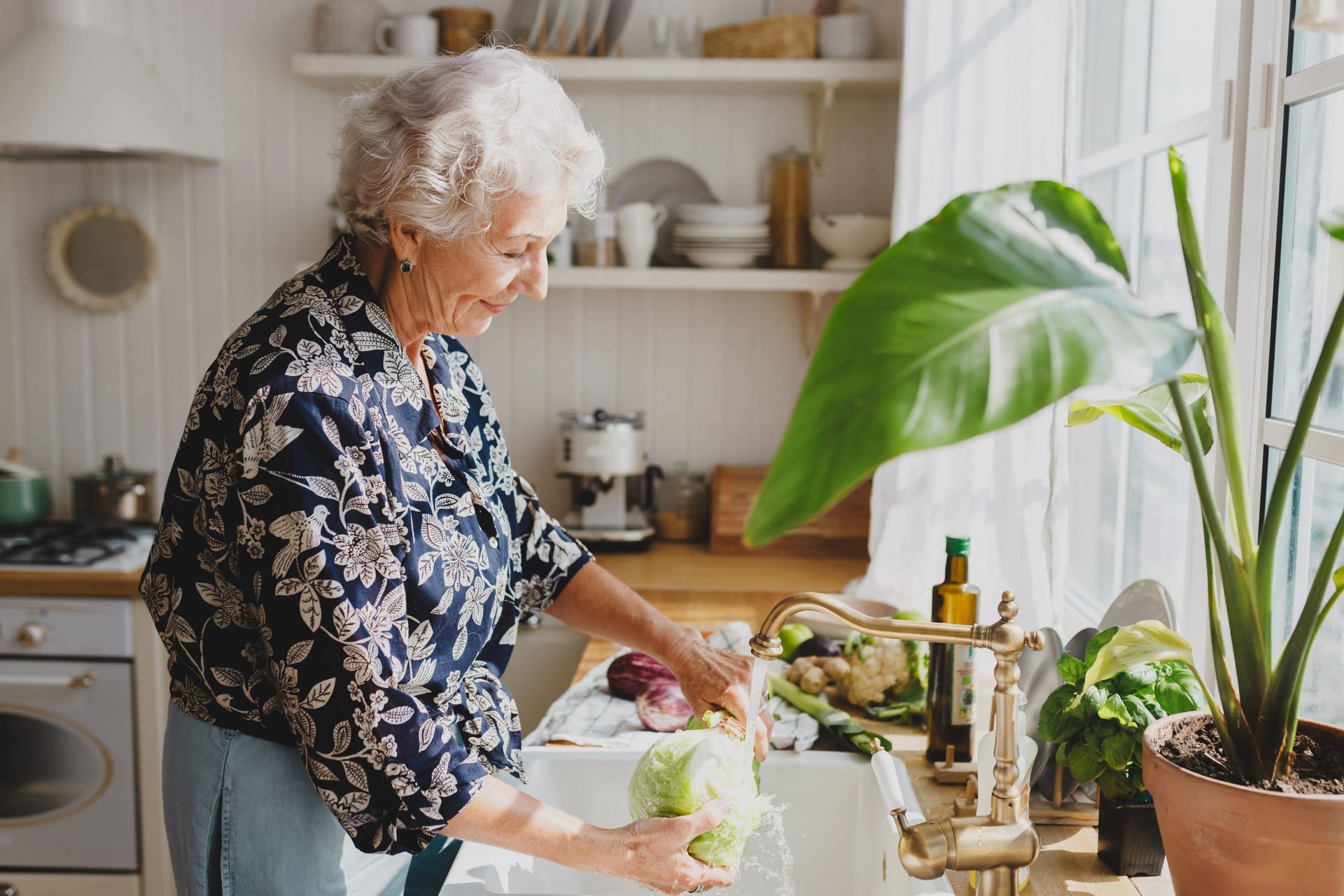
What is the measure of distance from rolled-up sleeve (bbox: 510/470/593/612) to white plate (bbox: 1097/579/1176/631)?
0.71 metres

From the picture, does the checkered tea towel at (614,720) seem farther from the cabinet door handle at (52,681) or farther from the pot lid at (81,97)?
the pot lid at (81,97)

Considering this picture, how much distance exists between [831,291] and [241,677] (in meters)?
1.91

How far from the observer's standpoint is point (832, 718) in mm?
1541

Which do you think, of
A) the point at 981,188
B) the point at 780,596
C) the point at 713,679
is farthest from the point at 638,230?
the point at 713,679

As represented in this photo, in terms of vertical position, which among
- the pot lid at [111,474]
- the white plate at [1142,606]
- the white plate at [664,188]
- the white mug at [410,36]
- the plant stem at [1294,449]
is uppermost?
the white mug at [410,36]

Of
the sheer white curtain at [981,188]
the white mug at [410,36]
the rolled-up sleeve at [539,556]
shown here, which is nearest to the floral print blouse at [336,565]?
the rolled-up sleeve at [539,556]

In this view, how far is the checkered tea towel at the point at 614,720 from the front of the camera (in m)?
1.52

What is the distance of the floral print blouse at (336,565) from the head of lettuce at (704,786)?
18 centimetres

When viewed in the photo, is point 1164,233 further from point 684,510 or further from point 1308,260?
point 684,510

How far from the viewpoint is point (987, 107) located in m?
1.80

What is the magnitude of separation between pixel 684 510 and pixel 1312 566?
1927 mm

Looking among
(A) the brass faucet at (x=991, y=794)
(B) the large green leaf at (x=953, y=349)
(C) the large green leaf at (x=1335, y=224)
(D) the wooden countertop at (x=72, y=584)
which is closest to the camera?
(B) the large green leaf at (x=953, y=349)

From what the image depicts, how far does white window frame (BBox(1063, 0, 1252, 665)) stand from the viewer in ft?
4.26

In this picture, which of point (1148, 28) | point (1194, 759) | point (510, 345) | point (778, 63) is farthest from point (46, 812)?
point (1148, 28)
